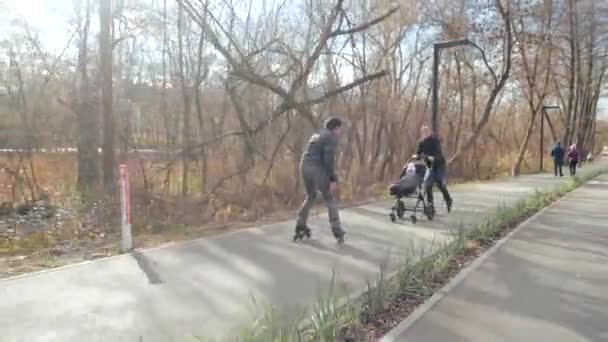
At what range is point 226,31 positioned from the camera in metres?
16.8

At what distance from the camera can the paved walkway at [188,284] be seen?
15.6ft

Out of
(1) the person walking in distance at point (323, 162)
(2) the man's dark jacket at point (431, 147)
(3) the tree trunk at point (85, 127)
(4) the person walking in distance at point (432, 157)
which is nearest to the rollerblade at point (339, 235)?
(1) the person walking in distance at point (323, 162)

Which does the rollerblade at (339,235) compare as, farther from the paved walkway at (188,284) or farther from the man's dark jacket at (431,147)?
the man's dark jacket at (431,147)

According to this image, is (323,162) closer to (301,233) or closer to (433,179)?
(301,233)

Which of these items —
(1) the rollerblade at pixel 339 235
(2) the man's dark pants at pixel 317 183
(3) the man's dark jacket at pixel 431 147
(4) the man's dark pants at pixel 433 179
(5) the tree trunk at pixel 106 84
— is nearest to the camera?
(2) the man's dark pants at pixel 317 183

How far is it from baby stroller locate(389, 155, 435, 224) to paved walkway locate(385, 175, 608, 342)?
1896 mm

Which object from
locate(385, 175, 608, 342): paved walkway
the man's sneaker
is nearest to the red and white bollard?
the man's sneaker

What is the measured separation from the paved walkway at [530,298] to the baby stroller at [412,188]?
6.22 ft

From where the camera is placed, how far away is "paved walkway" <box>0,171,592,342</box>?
474cm

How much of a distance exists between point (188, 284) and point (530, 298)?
356 centimetres

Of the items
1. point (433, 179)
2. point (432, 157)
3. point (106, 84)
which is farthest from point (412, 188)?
point (106, 84)

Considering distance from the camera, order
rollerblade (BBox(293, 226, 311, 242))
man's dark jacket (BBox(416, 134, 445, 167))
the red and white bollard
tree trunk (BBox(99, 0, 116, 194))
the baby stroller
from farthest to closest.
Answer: tree trunk (BBox(99, 0, 116, 194)) < man's dark jacket (BBox(416, 134, 445, 167)) < the baby stroller < rollerblade (BBox(293, 226, 311, 242)) < the red and white bollard

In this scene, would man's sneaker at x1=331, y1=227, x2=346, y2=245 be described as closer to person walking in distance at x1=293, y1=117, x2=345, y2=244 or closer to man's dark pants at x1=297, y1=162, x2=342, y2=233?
man's dark pants at x1=297, y1=162, x2=342, y2=233

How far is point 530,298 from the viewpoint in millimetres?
5828
